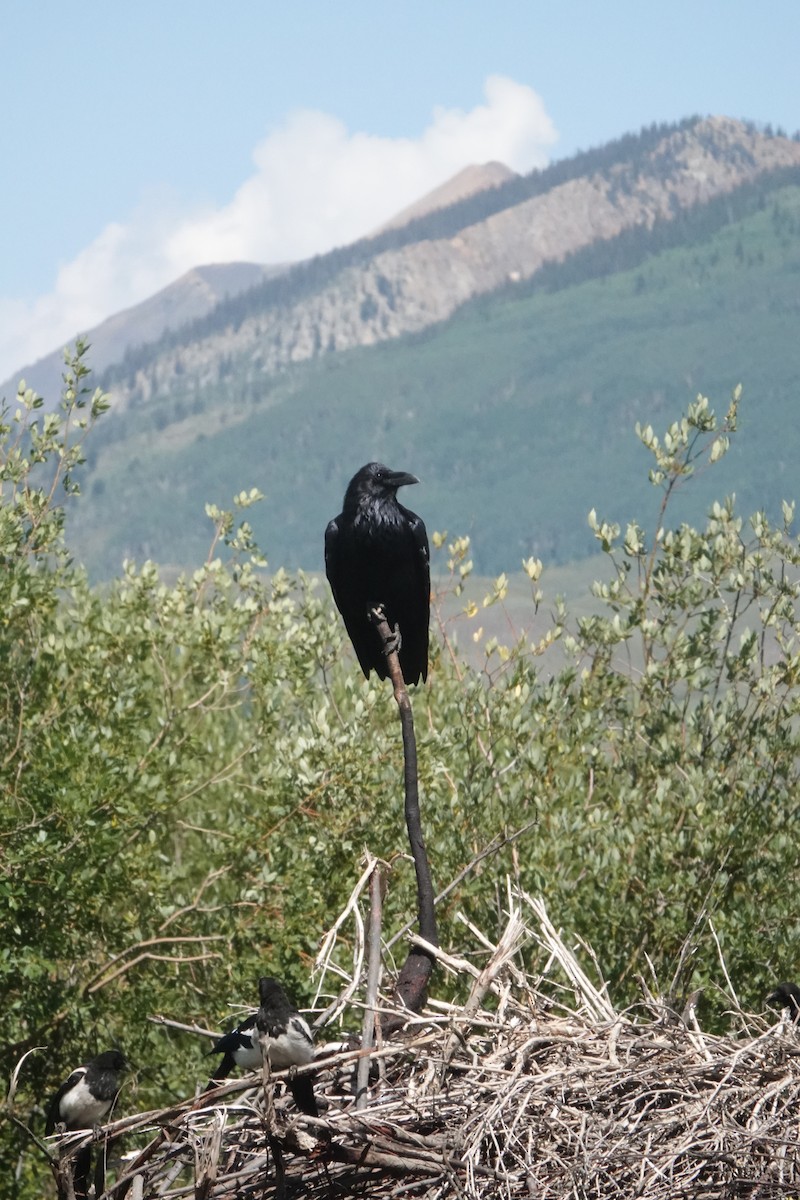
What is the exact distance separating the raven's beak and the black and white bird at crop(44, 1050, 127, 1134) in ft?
12.4

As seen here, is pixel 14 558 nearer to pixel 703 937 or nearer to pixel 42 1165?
pixel 42 1165

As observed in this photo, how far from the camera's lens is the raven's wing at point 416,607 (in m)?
10.4

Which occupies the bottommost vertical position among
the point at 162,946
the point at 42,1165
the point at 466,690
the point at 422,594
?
the point at 42,1165

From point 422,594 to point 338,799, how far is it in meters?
5.34

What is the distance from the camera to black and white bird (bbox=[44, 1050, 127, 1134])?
9016 mm

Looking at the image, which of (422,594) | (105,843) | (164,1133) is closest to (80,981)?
(105,843)

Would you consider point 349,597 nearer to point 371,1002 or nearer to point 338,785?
point 371,1002

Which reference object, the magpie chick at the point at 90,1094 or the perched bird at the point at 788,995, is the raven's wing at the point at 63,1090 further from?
the perched bird at the point at 788,995

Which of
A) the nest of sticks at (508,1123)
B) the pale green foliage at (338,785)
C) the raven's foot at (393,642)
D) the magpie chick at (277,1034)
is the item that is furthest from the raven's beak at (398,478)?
the pale green foliage at (338,785)

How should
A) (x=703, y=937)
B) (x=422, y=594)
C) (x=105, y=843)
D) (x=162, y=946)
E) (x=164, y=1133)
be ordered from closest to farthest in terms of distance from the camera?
(x=164, y=1133) < (x=422, y=594) < (x=105, y=843) < (x=703, y=937) < (x=162, y=946)

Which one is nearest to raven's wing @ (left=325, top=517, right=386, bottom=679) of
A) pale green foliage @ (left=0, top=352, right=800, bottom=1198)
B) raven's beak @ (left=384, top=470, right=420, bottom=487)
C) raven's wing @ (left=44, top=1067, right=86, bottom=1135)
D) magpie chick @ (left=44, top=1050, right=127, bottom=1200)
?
raven's beak @ (left=384, top=470, right=420, bottom=487)

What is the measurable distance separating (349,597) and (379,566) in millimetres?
352

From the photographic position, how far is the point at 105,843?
44.5 feet

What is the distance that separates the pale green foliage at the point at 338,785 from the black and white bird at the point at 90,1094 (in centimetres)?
412
